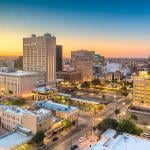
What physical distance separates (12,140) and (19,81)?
4362cm

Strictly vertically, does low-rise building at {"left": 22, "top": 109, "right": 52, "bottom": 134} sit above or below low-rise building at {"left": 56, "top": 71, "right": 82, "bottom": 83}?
below

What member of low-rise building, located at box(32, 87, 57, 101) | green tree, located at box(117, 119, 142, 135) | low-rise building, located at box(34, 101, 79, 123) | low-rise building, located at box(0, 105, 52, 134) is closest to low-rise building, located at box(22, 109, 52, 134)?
low-rise building, located at box(0, 105, 52, 134)

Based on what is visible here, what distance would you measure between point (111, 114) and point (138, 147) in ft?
98.0

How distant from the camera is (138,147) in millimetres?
27141

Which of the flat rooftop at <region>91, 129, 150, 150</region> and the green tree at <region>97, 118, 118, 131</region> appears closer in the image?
the flat rooftop at <region>91, 129, 150, 150</region>

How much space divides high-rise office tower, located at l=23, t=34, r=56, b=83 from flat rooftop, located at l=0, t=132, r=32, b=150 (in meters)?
53.3

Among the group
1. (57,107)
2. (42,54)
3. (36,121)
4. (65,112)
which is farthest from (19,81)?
(36,121)

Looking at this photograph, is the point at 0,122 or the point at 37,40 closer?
the point at 0,122

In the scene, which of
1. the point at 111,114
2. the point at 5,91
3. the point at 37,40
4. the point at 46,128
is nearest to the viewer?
the point at 46,128

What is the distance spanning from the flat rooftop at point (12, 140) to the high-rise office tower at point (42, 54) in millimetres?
53284

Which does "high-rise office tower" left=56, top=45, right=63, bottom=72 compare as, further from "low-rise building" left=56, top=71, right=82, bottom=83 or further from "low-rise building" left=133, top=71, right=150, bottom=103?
"low-rise building" left=133, top=71, right=150, bottom=103

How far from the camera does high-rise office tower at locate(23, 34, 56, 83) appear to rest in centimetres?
9025

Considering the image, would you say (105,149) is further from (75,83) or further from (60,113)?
(75,83)

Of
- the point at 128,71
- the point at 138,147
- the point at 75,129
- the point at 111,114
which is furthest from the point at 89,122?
the point at 128,71
